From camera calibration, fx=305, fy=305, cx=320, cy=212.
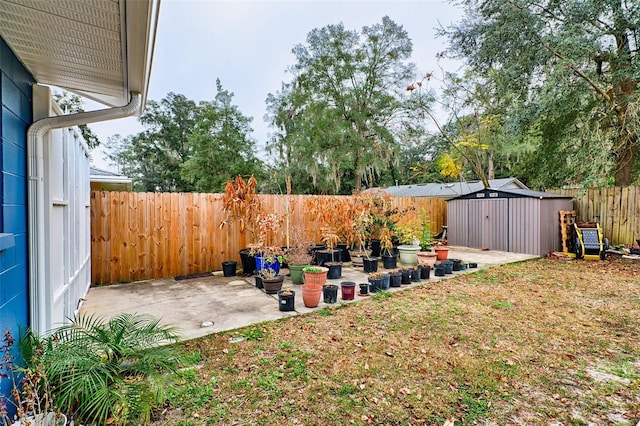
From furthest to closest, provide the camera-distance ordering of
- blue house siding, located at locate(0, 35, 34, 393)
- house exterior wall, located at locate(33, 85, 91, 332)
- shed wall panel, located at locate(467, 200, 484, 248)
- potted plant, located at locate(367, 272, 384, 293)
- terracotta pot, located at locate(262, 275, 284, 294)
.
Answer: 1. shed wall panel, located at locate(467, 200, 484, 248)
2. potted plant, located at locate(367, 272, 384, 293)
3. terracotta pot, located at locate(262, 275, 284, 294)
4. house exterior wall, located at locate(33, 85, 91, 332)
5. blue house siding, located at locate(0, 35, 34, 393)

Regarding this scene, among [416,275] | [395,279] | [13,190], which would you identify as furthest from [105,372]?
[416,275]

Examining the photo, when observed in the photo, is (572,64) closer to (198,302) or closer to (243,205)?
(243,205)

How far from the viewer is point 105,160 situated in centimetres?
2431

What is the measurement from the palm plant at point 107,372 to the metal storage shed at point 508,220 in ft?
28.9

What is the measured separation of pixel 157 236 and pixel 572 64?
402 inches

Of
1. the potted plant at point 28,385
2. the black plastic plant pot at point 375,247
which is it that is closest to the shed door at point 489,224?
the black plastic plant pot at point 375,247

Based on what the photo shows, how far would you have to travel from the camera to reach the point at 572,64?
750 centimetres

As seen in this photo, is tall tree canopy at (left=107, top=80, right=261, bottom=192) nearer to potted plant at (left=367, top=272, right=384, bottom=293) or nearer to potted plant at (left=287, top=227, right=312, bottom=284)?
potted plant at (left=287, top=227, right=312, bottom=284)

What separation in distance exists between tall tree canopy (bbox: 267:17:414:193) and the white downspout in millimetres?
12649

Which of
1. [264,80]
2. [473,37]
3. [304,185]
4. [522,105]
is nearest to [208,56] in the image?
[264,80]

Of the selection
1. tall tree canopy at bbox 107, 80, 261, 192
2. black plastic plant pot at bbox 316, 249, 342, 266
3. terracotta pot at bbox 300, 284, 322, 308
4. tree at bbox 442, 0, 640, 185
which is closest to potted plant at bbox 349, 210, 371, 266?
black plastic plant pot at bbox 316, 249, 342, 266

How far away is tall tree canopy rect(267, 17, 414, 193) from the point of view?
14383mm

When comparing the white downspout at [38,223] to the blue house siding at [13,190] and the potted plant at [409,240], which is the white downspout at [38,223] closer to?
the blue house siding at [13,190]

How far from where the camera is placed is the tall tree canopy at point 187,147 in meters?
16.9
